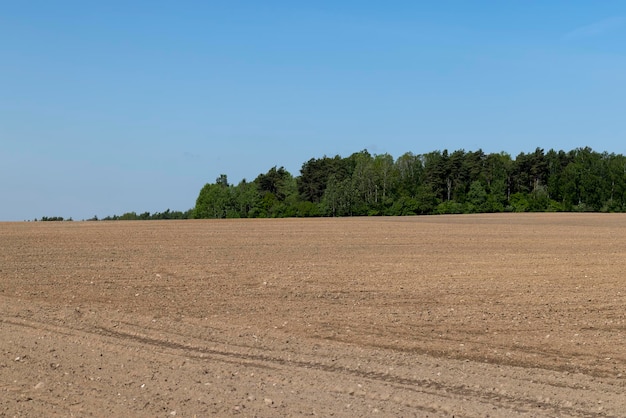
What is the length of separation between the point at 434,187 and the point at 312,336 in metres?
107

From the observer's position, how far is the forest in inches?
4267

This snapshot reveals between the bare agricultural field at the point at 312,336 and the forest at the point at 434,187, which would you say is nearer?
the bare agricultural field at the point at 312,336

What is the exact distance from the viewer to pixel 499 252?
29016 mm

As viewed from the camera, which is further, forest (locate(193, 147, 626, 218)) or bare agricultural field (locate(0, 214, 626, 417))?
forest (locate(193, 147, 626, 218))

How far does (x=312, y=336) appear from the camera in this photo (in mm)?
12547

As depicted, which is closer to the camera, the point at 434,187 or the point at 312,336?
the point at 312,336

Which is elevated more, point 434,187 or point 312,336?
point 434,187

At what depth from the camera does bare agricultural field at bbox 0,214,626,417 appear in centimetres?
839

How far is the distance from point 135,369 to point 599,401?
17.9ft

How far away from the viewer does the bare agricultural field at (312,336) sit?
27.5 ft

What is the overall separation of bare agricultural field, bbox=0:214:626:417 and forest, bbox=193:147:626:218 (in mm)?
82678

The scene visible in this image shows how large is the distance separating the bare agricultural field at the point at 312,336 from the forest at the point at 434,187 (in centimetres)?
8268

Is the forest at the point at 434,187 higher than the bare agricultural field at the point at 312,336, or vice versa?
the forest at the point at 434,187

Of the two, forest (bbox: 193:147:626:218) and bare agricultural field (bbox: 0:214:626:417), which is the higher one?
forest (bbox: 193:147:626:218)
